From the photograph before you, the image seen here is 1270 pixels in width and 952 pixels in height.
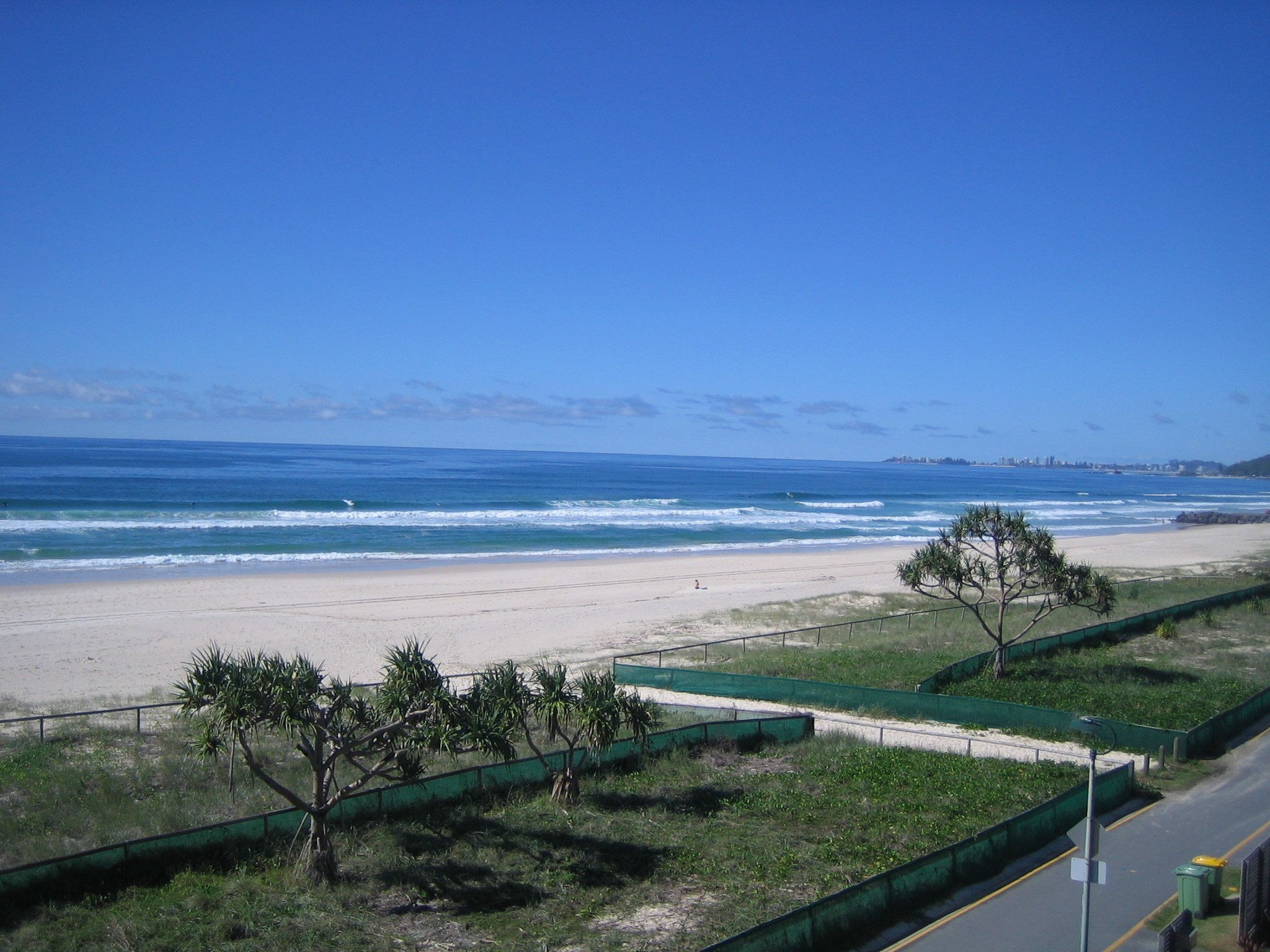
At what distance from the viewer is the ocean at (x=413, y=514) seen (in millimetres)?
58938

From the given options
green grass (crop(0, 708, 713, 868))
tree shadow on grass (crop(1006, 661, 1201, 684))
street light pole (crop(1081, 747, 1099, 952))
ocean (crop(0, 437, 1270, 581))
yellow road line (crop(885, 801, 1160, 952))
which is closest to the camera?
street light pole (crop(1081, 747, 1099, 952))

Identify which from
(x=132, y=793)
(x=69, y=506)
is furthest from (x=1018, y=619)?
(x=69, y=506)

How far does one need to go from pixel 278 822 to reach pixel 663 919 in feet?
19.4

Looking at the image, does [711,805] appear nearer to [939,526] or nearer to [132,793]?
[132,793]

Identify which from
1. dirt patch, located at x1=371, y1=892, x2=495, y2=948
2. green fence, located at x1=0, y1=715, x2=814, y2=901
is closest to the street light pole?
dirt patch, located at x1=371, y1=892, x2=495, y2=948

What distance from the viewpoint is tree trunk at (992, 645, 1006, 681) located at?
26.8 m

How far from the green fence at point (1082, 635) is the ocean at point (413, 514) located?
114 feet

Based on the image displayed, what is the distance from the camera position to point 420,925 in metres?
12.3

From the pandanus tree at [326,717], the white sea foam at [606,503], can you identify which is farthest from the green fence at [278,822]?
the white sea foam at [606,503]

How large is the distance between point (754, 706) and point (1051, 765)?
7.69 metres

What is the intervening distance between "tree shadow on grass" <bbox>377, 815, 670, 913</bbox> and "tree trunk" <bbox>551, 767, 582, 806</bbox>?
1146 mm

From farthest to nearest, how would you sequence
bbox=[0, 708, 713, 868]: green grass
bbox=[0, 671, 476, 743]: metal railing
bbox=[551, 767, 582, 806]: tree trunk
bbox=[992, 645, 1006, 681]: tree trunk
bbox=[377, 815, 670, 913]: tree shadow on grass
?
bbox=[992, 645, 1006, 681]: tree trunk, bbox=[0, 671, 476, 743]: metal railing, bbox=[551, 767, 582, 806]: tree trunk, bbox=[0, 708, 713, 868]: green grass, bbox=[377, 815, 670, 913]: tree shadow on grass

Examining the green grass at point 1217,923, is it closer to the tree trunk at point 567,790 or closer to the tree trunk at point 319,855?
the tree trunk at point 567,790

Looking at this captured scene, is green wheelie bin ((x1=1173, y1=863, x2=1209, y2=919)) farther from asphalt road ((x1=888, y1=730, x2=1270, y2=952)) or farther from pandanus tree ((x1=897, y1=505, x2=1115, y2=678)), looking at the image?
pandanus tree ((x1=897, y1=505, x2=1115, y2=678))
